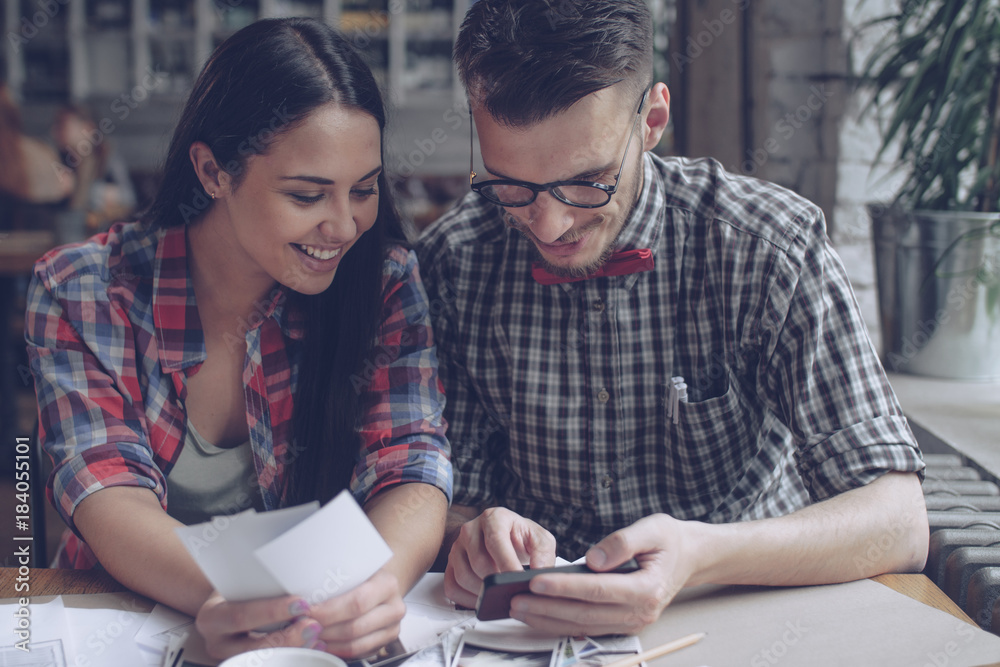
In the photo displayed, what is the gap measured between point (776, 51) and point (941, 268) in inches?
28.3

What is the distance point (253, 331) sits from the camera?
4.07 feet

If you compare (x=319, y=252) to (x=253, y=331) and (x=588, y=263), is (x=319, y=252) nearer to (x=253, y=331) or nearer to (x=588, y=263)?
(x=253, y=331)

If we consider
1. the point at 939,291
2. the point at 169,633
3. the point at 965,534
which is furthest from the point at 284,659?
the point at 939,291

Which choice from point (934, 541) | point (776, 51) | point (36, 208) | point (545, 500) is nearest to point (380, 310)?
point (545, 500)

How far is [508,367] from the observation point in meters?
1.34

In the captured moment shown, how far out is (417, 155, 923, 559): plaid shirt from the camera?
1.16m

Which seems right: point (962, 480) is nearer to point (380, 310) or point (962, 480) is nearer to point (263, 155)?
point (380, 310)

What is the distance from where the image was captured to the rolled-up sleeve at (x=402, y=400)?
3.69ft

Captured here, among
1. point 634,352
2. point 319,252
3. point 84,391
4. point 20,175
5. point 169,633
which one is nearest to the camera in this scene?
point 169,633

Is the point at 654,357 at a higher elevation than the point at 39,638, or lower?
higher

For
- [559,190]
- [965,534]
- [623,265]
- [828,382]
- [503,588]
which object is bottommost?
[965,534]

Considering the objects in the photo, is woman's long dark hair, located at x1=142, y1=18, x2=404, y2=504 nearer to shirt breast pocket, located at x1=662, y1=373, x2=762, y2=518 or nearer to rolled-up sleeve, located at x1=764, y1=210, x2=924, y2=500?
shirt breast pocket, located at x1=662, y1=373, x2=762, y2=518

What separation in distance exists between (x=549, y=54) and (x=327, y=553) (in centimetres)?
71

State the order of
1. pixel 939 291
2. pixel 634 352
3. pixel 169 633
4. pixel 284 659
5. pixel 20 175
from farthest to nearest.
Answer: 1. pixel 20 175
2. pixel 939 291
3. pixel 634 352
4. pixel 169 633
5. pixel 284 659
